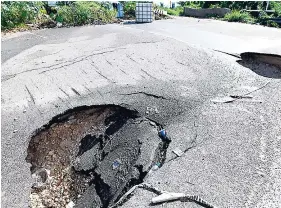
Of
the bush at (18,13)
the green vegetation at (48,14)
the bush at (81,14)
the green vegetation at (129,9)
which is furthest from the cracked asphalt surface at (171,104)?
the green vegetation at (129,9)

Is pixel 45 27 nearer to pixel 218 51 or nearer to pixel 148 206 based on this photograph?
pixel 218 51

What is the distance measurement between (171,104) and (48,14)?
13697 mm

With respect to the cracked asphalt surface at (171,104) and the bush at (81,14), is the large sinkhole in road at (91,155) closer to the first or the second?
the cracked asphalt surface at (171,104)

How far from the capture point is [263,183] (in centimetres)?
349

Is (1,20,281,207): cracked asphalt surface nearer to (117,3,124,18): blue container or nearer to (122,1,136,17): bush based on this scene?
(117,3,124,18): blue container

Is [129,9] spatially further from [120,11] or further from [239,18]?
A: [239,18]

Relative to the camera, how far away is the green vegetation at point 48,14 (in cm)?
1383

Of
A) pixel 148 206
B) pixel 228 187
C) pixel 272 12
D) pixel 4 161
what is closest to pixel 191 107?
pixel 228 187

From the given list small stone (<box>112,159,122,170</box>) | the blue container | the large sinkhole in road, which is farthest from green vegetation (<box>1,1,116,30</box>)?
small stone (<box>112,159,122,170</box>)

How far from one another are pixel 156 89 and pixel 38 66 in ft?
A: 12.3

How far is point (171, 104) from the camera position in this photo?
5.58 meters

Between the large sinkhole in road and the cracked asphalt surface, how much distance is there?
21 centimetres

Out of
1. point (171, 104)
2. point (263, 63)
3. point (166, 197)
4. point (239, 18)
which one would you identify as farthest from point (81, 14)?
point (166, 197)

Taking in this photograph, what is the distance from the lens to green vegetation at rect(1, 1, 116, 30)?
1383 centimetres
